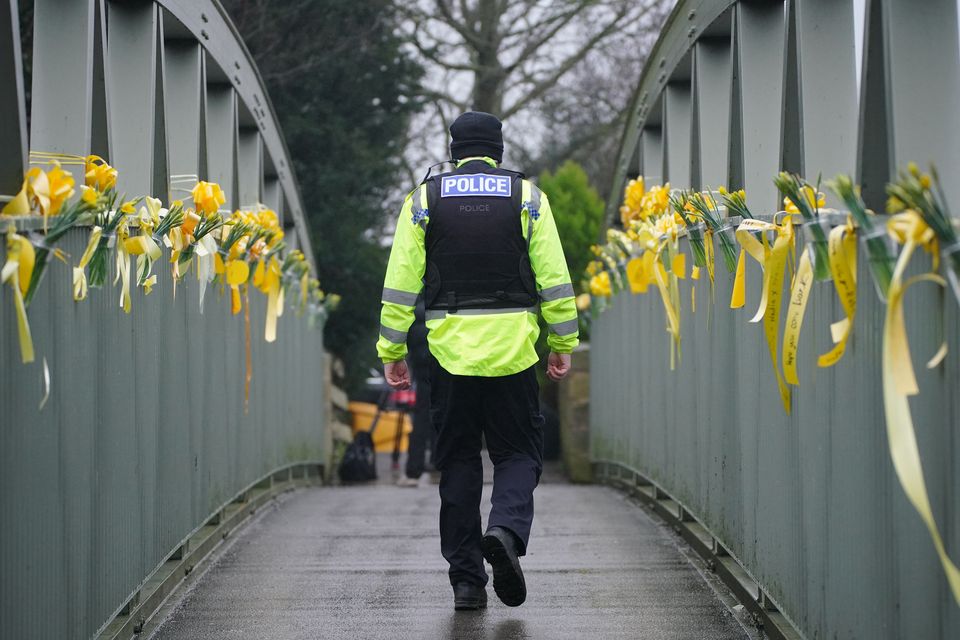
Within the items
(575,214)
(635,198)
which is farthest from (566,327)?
(575,214)

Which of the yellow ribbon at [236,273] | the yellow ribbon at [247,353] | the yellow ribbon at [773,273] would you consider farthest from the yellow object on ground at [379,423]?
the yellow ribbon at [773,273]

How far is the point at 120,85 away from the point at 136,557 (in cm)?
223

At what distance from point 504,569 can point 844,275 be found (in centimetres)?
177

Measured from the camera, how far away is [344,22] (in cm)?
1603

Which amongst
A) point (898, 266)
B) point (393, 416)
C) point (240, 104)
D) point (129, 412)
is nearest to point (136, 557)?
point (129, 412)

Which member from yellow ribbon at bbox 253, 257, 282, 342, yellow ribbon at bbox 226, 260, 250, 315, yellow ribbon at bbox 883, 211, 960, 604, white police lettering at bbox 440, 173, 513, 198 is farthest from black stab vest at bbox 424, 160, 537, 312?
yellow ribbon at bbox 253, 257, 282, 342

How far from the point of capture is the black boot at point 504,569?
4.66 metres

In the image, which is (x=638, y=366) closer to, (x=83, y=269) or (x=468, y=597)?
(x=468, y=597)

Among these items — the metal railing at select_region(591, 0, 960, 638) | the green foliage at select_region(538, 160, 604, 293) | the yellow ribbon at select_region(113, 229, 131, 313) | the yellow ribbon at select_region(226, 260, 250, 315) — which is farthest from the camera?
the green foliage at select_region(538, 160, 604, 293)

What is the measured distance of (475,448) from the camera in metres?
5.17

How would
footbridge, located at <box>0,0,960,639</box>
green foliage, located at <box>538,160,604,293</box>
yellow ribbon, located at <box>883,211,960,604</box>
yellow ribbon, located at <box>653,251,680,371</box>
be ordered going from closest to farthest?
yellow ribbon, located at <box>883,211,960,604</box>
footbridge, located at <box>0,0,960,639</box>
yellow ribbon, located at <box>653,251,680,371</box>
green foliage, located at <box>538,160,604,293</box>

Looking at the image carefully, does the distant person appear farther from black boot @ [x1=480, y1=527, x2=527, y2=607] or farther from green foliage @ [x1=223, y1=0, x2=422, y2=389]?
green foliage @ [x1=223, y1=0, x2=422, y2=389]

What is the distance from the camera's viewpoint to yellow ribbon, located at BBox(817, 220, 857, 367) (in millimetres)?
3346

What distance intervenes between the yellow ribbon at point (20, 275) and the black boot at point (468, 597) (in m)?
2.23
